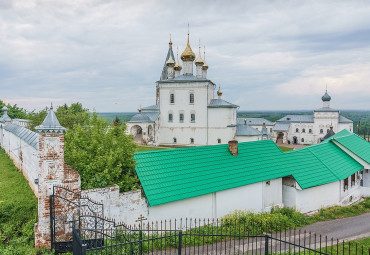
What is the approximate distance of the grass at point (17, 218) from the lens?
7936 millimetres

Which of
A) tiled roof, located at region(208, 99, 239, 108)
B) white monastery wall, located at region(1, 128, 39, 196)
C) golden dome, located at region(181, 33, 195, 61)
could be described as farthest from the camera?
golden dome, located at region(181, 33, 195, 61)

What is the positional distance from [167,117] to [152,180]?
92.9ft

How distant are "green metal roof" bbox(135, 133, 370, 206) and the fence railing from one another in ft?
4.16

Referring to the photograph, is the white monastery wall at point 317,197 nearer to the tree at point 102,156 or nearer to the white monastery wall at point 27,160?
the tree at point 102,156

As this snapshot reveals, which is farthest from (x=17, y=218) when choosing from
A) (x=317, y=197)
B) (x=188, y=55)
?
(x=188, y=55)

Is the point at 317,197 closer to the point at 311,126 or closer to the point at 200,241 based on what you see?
the point at 200,241

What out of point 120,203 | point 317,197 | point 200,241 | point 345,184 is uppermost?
point 120,203

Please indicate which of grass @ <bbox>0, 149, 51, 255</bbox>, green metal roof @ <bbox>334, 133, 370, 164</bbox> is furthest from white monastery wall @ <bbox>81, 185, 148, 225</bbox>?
green metal roof @ <bbox>334, 133, 370, 164</bbox>

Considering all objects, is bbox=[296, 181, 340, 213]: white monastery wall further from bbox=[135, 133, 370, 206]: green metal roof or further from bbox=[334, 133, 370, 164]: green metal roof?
bbox=[334, 133, 370, 164]: green metal roof

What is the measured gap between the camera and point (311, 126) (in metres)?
53.1

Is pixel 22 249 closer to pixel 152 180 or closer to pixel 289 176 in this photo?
pixel 152 180

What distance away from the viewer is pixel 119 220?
9.28 m

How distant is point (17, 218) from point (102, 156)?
136 inches

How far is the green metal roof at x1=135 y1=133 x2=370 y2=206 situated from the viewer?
1059 centimetres
